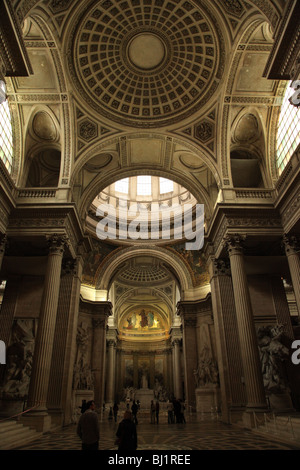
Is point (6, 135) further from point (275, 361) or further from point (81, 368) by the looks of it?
point (275, 361)

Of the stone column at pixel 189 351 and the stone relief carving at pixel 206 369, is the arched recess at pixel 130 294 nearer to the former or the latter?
the stone column at pixel 189 351

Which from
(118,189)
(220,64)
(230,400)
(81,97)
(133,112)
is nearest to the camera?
(230,400)

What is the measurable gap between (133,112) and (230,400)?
1345 centimetres

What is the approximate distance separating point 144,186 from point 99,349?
1509 centimetres

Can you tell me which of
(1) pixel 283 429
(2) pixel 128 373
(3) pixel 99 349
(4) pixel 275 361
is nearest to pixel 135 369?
(2) pixel 128 373

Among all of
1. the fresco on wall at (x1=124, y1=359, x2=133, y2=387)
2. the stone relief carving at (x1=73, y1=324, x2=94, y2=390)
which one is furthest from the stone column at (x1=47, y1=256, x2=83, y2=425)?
the fresco on wall at (x1=124, y1=359, x2=133, y2=387)

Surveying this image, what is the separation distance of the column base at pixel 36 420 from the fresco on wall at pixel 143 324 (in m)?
30.6

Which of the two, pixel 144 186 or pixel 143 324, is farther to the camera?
pixel 143 324

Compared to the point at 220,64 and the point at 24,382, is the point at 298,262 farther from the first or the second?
the point at 24,382

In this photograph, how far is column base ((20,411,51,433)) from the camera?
372 inches

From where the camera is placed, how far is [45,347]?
34.7 feet

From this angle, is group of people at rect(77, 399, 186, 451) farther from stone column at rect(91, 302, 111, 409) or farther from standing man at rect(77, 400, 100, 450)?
stone column at rect(91, 302, 111, 409)
